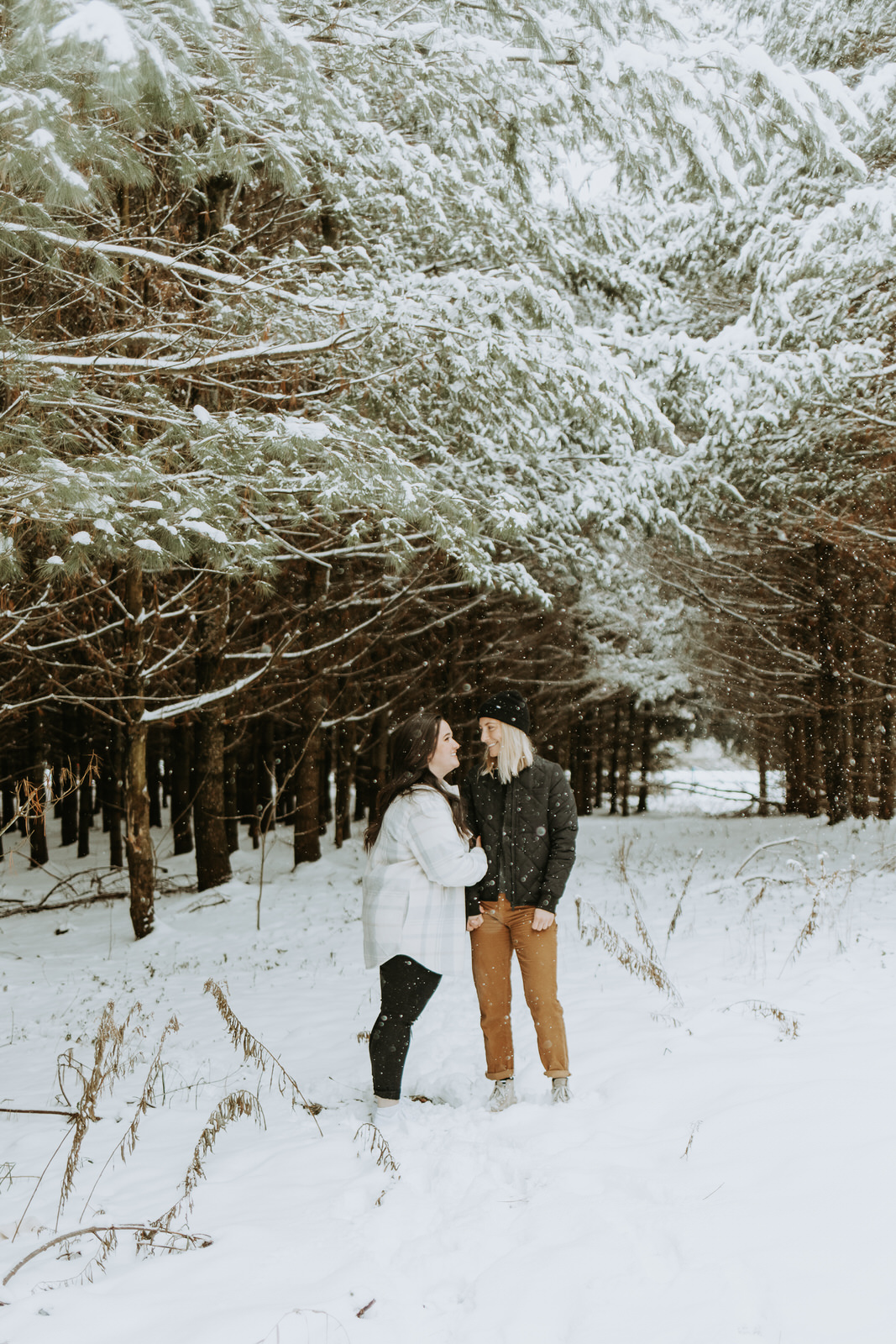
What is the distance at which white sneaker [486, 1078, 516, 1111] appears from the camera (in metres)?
3.91

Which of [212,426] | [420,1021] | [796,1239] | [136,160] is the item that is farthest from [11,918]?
[796,1239]

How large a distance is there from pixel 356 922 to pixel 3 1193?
6.49 m

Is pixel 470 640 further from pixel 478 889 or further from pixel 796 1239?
pixel 796 1239

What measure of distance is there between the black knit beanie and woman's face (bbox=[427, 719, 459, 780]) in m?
0.22

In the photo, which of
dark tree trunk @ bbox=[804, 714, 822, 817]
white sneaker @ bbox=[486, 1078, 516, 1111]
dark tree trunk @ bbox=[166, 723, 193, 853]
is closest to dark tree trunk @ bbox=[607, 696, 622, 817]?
dark tree trunk @ bbox=[804, 714, 822, 817]

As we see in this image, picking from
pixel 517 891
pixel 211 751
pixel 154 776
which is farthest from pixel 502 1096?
pixel 154 776

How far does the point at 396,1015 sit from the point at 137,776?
637 cm

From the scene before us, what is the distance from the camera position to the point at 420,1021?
5449mm

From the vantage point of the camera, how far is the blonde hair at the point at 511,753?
405 centimetres

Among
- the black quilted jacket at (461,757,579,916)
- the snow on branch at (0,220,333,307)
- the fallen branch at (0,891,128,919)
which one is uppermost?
the snow on branch at (0,220,333,307)

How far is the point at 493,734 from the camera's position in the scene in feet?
13.3

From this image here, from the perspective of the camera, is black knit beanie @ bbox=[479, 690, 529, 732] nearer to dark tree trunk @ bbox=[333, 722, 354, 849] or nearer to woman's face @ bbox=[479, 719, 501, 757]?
woman's face @ bbox=[479, 719, 501, 757]

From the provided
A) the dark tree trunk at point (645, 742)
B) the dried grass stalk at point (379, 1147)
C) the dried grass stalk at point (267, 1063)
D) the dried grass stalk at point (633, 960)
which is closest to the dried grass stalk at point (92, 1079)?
the dried grass stalk at point (267, 1063)

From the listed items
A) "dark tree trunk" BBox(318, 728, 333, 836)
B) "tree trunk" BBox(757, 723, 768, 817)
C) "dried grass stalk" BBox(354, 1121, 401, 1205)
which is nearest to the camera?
"dried grass stalk" BBox(354, 1121, 401, 1205)
